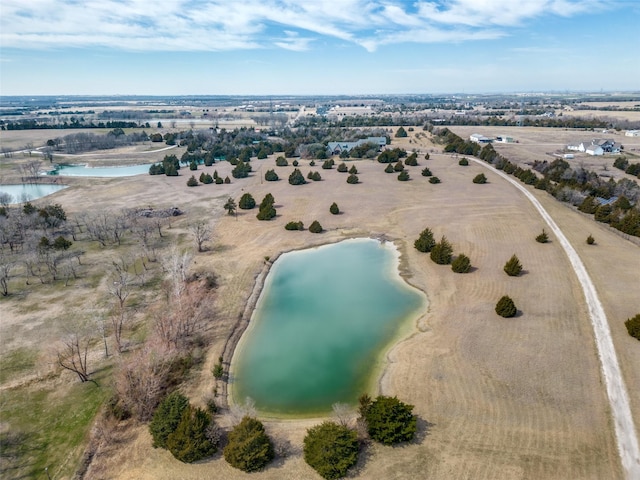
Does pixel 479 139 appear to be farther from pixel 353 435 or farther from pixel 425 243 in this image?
pixel 353 435

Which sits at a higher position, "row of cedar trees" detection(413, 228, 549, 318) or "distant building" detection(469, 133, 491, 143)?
"distant building" detection(469, 133, 491, 143)

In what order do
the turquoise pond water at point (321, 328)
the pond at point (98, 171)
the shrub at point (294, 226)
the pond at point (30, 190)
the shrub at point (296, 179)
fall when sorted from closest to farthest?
the turquoise pond water at point (321, 328) < the shrub at point (294, 226) < the pond at point (30, 190) < the shrub at point (296, 179) < the pond at point (98, 171)

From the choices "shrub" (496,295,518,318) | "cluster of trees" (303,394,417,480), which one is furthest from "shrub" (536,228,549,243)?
"cluster of trees" (303,394,417,480)

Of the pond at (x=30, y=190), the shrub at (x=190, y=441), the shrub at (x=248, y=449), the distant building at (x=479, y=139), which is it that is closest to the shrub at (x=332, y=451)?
the shrub at (x=248, y=449)

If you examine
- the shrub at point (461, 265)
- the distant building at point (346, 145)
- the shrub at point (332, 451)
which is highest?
the distant building at point (346, 145)

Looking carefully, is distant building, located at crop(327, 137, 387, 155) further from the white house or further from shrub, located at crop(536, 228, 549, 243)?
shrub, located at crop(536, 228, 549, 243)

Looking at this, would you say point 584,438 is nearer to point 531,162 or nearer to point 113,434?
point 113,434

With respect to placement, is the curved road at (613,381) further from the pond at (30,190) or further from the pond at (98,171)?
the pond at (98,171)
